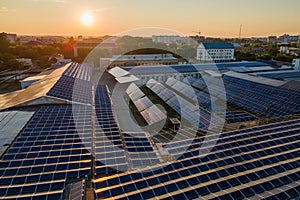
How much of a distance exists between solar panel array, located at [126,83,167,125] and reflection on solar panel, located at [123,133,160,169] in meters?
6.50

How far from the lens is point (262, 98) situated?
23.5 metres

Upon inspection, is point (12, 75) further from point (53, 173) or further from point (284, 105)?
point (284, 105)

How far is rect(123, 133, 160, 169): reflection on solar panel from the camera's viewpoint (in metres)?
10.5

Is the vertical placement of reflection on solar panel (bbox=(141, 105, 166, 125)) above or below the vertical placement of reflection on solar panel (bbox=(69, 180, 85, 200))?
below

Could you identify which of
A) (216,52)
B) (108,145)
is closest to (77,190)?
(108,145)

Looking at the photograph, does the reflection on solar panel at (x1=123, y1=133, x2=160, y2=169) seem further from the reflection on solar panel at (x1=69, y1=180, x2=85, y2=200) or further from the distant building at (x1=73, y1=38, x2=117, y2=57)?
the distant building at (x1=73, y1=38, x2=117, y2=57)

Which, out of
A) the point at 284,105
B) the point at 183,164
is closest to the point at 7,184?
the point at 183,164

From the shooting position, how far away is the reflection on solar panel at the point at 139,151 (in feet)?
34.3

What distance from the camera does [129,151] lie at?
11.5 meters

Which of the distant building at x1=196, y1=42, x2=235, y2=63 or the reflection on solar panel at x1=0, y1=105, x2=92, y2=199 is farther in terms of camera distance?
the distant building at x1=196, y1=42, x2=235, y2=63

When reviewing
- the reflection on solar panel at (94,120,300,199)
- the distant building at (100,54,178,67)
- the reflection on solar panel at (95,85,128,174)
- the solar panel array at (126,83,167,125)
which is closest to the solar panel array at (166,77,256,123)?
the solar panel array at (126,83,167,125)

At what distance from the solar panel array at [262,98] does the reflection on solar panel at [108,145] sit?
14517 millimetres

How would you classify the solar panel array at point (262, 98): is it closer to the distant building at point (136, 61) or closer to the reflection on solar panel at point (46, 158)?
the reflection on solar panel at point (46, 158)

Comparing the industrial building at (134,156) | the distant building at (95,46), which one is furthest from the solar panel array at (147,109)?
the distant building at (95,46)
